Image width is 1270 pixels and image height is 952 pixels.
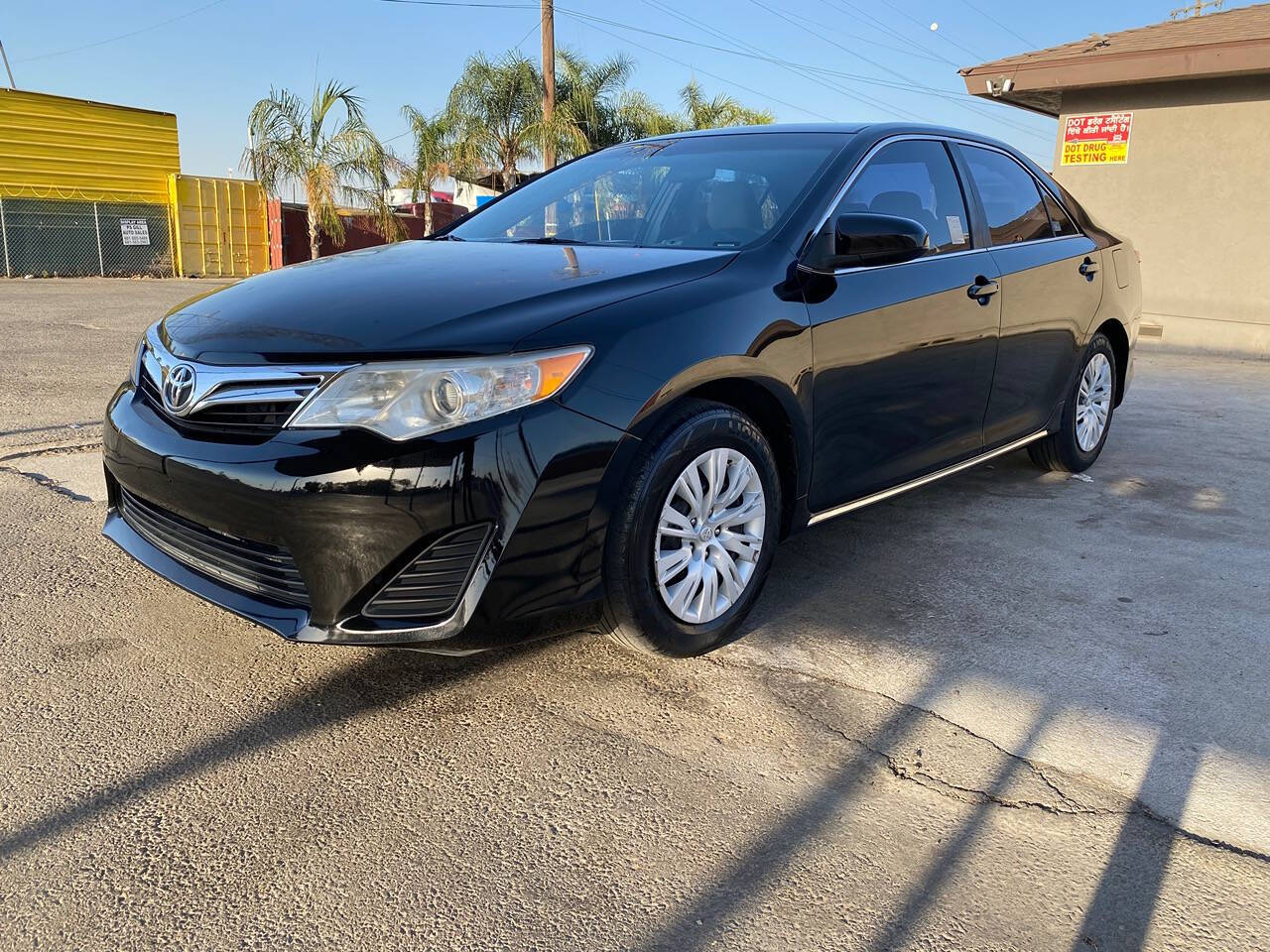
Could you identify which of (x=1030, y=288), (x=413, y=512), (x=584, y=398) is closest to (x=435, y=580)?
(x=413, y=512)

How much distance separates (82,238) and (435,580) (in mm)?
23725

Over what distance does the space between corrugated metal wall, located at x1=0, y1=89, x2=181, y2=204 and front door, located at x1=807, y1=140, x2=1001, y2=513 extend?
935 inches

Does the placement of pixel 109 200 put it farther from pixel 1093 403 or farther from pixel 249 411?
pixel 249 411

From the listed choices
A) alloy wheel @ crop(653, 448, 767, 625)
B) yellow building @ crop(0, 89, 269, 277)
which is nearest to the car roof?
alloy wheel @ crop(653, 448, 767, 625)

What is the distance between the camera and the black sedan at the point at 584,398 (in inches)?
94.0

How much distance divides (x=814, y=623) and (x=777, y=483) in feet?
1.63

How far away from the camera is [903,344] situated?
139 inches

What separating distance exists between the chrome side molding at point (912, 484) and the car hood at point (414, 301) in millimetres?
929

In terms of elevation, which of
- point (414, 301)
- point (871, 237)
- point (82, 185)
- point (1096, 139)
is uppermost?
point (82, 185)

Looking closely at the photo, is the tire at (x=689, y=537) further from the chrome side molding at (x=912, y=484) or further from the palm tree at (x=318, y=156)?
the palm tree at (x=318, y=156)

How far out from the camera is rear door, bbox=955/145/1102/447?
421 centimetres

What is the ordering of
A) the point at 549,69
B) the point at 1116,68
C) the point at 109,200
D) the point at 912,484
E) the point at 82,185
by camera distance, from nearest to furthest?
the point at 912,484 → the point at 1116,68 → the point at 549,69 → the point at 109,200 → the point at 82,185

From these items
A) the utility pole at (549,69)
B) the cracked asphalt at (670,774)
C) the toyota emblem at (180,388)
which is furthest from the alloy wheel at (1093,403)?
the utility pole at (549,69)

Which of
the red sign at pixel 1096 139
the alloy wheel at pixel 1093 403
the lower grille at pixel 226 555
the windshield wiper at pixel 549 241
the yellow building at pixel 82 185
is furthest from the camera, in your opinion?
the yellow building at pixel 82 185
